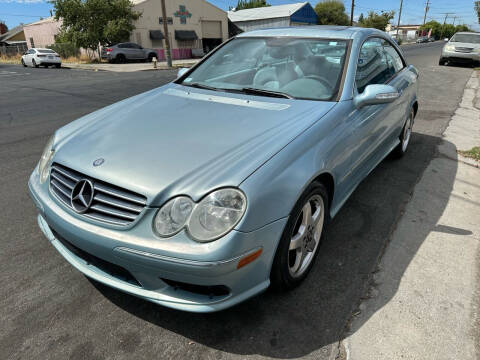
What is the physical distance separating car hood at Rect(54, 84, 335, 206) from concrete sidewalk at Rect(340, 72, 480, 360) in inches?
45.5

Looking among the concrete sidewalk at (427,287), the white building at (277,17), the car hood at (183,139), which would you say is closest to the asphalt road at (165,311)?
the concrete sidewalk at (427,287)

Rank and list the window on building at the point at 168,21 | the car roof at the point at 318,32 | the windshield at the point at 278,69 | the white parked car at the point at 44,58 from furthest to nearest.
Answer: the window on building at the point at 168,21 < the white parked car at the point at 44,58 < the car roof at the point at 318,32 < the windshield at the point at 278,69

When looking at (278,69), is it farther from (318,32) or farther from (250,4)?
(250,4)

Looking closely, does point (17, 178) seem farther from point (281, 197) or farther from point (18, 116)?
point (18, 116)

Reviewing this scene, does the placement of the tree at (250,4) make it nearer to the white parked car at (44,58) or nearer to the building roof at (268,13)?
the building roof at (268,13)

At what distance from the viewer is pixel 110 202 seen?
185 cm

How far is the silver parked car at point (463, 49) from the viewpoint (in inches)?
633

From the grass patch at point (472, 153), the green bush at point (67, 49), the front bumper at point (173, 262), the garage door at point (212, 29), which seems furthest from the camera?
the garage door at point (212, 29)

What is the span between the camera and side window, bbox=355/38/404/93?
3.08 metres

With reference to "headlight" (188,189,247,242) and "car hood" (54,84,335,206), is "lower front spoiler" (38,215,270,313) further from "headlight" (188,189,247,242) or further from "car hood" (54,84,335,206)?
"car hood" (54,84,335,206)

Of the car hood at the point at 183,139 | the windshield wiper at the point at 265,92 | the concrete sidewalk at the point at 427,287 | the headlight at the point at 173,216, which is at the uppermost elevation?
the windshield wiper at the point at 265,92

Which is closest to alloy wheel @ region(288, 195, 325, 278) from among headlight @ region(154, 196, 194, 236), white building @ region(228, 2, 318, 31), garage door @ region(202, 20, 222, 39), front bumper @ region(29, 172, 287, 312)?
front bumper @ region(29, 172, 287, 312)

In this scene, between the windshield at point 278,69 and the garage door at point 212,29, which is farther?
the garage door at point 212,29

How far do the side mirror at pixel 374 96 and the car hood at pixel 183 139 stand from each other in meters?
0.33
